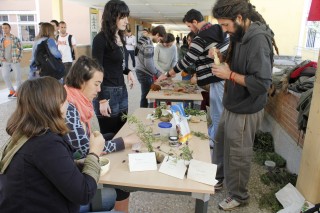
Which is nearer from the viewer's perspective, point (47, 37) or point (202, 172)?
point (202, 172)

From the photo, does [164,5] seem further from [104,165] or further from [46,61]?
[104,165]

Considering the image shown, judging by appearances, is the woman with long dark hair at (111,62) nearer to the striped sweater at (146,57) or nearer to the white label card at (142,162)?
the white label card at (142,162)

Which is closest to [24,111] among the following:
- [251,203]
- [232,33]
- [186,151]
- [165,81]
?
[186,151]

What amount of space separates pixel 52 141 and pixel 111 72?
3.92ft

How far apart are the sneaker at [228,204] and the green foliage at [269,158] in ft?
2.82

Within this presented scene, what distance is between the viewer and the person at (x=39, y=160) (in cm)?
89

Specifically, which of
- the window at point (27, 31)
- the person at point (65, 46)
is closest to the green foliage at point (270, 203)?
the person at point (65, 46)

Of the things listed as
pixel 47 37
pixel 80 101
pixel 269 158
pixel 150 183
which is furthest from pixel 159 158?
pixel 47 37

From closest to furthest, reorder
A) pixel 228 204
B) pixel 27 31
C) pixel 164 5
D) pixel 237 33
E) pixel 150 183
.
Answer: pixel 150 183
pixel 237 33
pixel 228 204
pixel 164 5
pixel 27 31

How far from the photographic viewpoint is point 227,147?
1908 mm

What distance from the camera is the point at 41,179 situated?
35.6 inches

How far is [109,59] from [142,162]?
3.16ft

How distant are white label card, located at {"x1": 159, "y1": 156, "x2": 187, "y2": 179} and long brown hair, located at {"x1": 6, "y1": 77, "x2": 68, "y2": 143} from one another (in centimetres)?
53

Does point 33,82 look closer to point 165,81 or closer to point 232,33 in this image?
point 232,33
